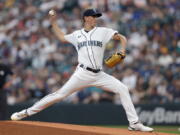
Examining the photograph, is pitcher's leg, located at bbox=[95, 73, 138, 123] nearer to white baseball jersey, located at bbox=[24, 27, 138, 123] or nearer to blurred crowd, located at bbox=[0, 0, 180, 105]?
white baseball jersey, located at bbox=[24, 27, 138, 123]

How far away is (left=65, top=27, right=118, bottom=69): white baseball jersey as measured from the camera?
9.23 metres

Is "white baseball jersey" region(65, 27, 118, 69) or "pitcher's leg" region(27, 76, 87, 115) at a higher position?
"white baseball jersey" region(65, 27, 118, 69)

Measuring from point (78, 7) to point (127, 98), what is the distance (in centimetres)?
1189

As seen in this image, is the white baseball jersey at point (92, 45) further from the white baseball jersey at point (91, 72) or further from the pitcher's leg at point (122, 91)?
the pitcher's leg at point (122, 91)

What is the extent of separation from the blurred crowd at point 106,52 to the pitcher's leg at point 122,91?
783cm

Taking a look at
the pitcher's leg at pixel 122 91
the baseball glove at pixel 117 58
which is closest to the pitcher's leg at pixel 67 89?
the pitcher's leg at pixel 122 91

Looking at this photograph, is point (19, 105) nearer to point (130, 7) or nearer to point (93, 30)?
point (130, 7)

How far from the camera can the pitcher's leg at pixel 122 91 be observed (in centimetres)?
910

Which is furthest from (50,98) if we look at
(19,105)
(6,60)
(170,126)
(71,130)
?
(6,60)

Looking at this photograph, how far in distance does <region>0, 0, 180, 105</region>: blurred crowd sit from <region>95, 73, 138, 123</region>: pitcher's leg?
25.7 ft

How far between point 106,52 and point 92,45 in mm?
9247

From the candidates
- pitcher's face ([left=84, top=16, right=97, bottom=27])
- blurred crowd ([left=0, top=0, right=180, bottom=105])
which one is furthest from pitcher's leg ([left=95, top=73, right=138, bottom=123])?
blurred crowd ([left=0, top=0, right=180, bottom=105])

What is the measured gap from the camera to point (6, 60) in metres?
18.8

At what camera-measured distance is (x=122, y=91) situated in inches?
360
